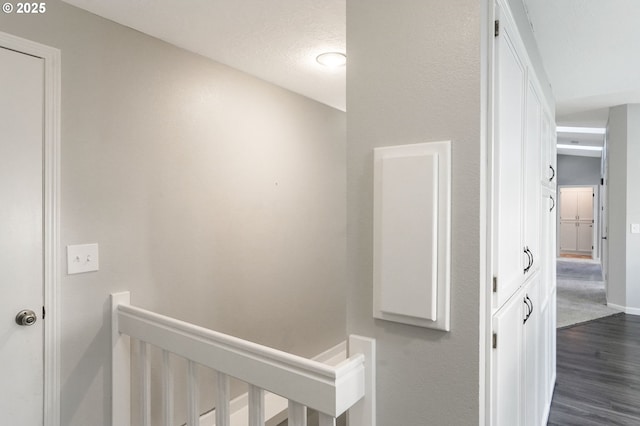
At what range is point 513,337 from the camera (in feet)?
4.39

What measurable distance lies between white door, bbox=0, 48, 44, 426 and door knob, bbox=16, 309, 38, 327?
0.02 m

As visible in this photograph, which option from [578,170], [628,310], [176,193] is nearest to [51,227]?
[176,193]

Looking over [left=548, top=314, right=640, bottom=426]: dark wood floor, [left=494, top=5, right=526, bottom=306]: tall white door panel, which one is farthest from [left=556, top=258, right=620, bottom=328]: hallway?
[left=494, top=5, right=526, bottom=306]: tall white door panel

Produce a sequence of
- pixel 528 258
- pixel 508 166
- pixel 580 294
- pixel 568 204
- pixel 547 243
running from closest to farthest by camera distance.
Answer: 1. pixel 508 166
2. pixel 528 258
3. pixel 547 243
4. pixel 580 294
5. pixel 568 204

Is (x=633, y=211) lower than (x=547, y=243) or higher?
higher

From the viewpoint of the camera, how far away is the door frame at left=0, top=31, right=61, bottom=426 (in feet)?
5.08

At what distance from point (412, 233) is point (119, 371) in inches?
63.9

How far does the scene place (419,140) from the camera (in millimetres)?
986

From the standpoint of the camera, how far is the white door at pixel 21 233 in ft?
4.74

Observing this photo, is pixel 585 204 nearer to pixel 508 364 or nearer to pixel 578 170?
pixel 578 170

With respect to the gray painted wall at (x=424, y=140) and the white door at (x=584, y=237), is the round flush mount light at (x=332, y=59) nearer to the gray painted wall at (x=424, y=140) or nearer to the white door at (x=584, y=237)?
the gray painted wall at (x=424, y=140)

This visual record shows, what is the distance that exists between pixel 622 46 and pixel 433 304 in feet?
8.43

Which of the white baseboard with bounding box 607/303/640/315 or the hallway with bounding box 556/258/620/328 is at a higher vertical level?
the white baseboard with bounding box 607/303/640/315

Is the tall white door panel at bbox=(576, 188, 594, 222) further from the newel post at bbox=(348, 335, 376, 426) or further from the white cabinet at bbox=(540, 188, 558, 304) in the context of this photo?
the newel post at bbox=(348, 335, 376, 426)
